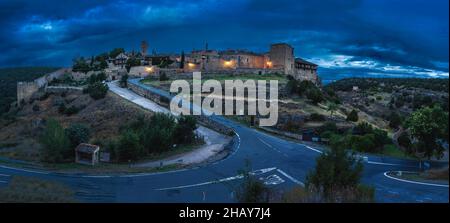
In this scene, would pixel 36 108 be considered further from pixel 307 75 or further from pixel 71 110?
pixel 307 75

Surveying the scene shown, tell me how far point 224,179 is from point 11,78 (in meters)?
109

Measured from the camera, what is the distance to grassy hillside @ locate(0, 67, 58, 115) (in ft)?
256

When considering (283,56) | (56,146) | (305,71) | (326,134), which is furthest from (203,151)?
(305,71)

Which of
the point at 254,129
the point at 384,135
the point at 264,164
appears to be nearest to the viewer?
the point at 264,164

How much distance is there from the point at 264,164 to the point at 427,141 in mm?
8930

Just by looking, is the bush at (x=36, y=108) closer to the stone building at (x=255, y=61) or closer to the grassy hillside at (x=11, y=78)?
the grassy hillside at (x=11, y=78)

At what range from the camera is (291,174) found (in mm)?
21312

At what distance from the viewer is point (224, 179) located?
2038 centimetres

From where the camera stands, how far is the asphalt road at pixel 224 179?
54.0 ft

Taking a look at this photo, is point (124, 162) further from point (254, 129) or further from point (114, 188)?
point (254, 129)

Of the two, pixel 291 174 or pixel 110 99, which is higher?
pixel 110 99

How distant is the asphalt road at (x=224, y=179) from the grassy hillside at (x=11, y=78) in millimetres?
53703

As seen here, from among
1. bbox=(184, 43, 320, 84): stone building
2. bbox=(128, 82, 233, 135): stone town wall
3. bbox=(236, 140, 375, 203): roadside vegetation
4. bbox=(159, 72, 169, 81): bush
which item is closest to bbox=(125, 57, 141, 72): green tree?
bbox=(184, 43, 320, 84): stone building
